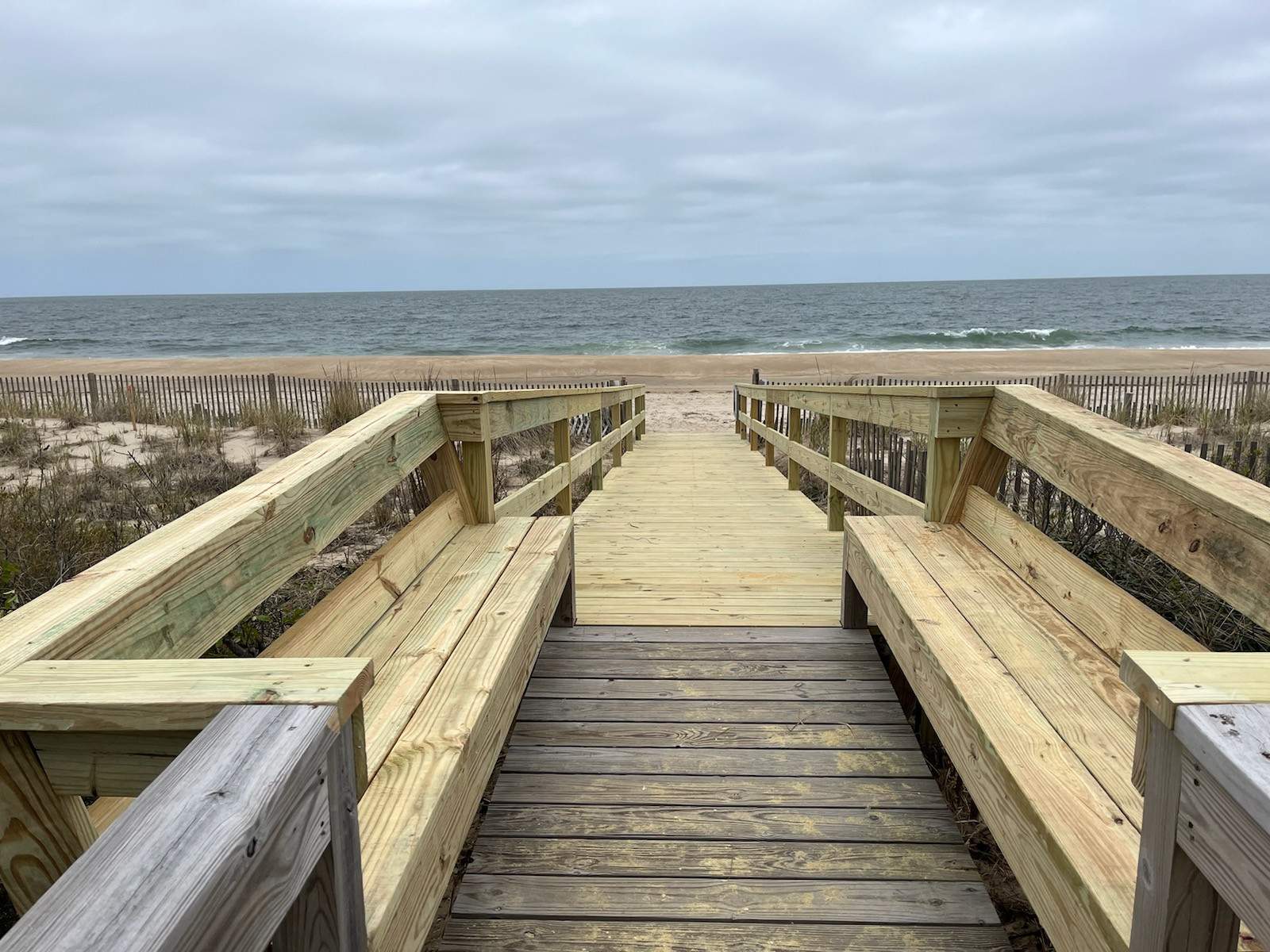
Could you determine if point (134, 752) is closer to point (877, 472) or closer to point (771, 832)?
point (771, 832)

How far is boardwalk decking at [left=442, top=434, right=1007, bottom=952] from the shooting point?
180 centimetres

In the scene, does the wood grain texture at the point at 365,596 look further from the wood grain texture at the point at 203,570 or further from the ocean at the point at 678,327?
the ocean at the point at 678,327

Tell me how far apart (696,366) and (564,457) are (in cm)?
2544

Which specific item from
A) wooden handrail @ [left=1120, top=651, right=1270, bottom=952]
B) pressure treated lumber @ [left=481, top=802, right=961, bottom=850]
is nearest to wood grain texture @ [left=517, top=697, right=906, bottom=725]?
pressure treated lumber @ [left=481, top=802, right=961, bottom=850]

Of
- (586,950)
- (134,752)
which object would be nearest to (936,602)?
(586,950)

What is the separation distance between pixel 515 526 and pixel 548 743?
1.00 meters

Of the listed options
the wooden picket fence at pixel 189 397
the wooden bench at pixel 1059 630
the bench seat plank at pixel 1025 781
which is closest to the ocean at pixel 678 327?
the wooden picket fence at pixel 189 397

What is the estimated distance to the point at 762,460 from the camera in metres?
9.49

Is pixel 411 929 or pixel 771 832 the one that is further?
pixel 771 832

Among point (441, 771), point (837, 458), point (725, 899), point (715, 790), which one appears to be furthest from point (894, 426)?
point (441, 771)

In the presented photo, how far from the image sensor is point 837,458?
5.12m

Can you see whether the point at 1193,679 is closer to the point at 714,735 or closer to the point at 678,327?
the point at 714,735

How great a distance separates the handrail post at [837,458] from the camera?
5098 millimetres

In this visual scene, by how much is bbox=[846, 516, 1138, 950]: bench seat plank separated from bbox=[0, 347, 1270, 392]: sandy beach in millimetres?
21422
